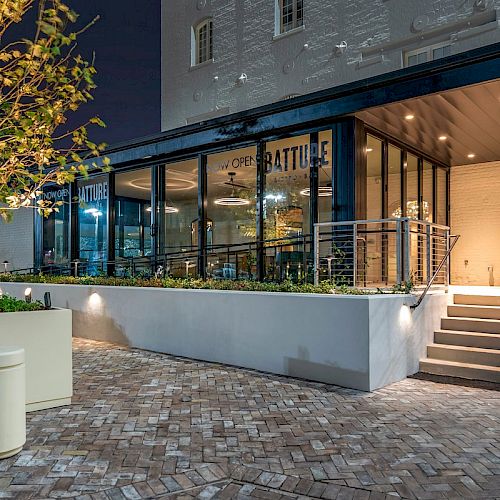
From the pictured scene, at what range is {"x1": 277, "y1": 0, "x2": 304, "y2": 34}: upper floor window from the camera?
13.1 metres

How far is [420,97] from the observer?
7.93 meters

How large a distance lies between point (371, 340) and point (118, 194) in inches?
377

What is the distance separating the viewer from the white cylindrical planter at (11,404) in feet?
13.1

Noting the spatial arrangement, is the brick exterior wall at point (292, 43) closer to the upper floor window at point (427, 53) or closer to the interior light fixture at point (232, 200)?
the upper floor window at point (427, 53)

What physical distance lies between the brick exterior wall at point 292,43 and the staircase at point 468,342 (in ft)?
17.9

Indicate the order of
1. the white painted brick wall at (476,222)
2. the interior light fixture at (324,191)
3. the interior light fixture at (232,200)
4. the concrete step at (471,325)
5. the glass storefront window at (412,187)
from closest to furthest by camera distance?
the concrete step at (471,325) < the interior light fixture at (324,191) < the interior light fixture at (232,200) < the glass storefront window at (412,187) < the white painted brick wall at (476,222)

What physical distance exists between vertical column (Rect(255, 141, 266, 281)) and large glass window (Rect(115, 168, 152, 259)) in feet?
11.9

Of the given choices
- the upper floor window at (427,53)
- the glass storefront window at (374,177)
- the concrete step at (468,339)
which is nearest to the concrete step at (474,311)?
the concrete step at (468,339)

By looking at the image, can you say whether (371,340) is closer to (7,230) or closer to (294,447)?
(294,447)

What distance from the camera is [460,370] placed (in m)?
6.80

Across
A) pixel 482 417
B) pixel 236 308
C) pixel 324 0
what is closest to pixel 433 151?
pixel 324 0

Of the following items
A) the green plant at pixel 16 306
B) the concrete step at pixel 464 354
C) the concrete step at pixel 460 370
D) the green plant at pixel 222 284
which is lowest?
the concrete step at pixel 460 370

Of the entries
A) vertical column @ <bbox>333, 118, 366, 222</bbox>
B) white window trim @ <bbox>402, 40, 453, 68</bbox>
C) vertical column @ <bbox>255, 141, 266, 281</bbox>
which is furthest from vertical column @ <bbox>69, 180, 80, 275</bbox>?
white window trim @ <bbox>402, 40, 453, 68</bbox>

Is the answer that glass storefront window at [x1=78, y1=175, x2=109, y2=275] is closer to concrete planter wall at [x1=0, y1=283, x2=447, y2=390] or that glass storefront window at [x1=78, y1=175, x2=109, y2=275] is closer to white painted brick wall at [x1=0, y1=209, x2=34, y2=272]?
white painted brick wall at [x1=0, y1=209, x2=34, y2=272]
